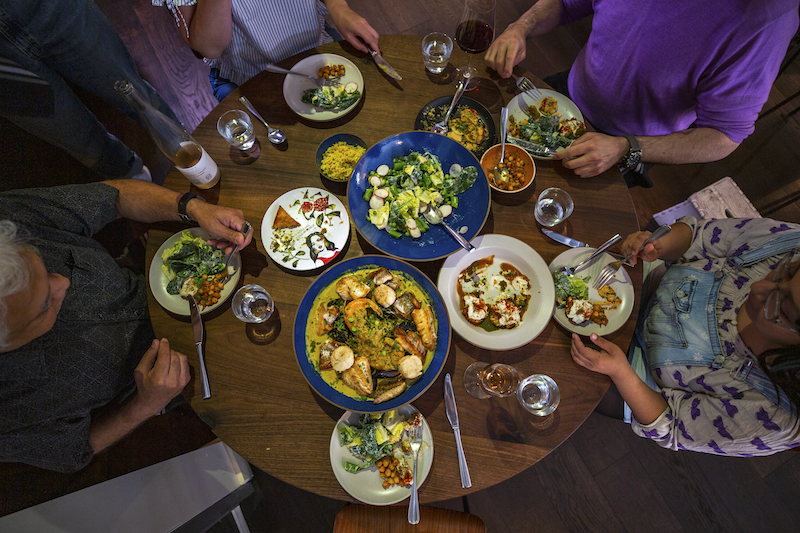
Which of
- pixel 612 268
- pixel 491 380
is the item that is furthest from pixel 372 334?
pixel 612 268

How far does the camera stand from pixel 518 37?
1.85 metres

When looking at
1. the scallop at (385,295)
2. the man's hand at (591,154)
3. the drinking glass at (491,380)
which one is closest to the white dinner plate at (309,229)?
the scallop at (385,295)

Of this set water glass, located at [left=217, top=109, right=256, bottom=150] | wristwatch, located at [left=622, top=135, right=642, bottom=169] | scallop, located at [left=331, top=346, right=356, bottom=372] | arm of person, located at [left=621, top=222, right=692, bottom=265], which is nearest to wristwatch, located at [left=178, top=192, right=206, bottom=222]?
water glass, located at [left=217, top=109, right=256, bottom=150]

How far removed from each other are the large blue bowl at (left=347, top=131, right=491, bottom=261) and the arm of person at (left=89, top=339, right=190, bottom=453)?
36.2 inches

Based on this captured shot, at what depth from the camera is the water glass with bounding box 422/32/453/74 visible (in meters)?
1.83

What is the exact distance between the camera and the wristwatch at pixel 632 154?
178 centimetres

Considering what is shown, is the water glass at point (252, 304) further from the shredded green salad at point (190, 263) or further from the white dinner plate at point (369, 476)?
the white dinner plate at point (369, 476)

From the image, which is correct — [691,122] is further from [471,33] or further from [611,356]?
[611,356]

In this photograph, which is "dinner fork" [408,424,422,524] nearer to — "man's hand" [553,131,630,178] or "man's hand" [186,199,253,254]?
"man's hand" [186,199,253,254]

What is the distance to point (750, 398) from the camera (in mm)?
1459

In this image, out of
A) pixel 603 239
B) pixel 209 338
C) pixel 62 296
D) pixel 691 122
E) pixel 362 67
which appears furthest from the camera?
pixel 691 122

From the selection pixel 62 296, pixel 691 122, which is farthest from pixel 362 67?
pixel 691 122

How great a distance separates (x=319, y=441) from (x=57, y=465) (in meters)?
1.07

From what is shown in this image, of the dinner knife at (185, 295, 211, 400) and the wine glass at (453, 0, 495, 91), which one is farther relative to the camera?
the wine glass at (453, 0, 495, 91)
